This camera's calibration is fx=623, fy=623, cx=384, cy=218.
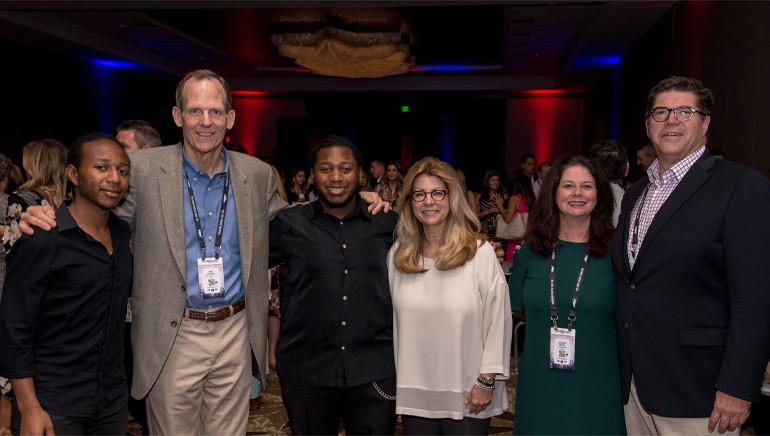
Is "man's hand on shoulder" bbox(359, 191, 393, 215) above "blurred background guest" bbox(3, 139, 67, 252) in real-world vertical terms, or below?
below

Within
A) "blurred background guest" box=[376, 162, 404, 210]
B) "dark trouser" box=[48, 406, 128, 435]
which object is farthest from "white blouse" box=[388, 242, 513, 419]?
"blurred background guest" box=[376, 162, 404, 210]

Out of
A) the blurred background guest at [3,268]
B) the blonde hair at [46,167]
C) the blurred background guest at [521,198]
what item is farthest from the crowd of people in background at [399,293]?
the blurred background guest at [521,198]

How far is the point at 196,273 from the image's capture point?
2291mm

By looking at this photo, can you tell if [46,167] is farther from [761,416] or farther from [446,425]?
[761,416]

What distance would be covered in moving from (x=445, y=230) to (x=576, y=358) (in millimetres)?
678

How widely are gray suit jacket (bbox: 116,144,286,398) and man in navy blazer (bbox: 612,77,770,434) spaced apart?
1355 mm

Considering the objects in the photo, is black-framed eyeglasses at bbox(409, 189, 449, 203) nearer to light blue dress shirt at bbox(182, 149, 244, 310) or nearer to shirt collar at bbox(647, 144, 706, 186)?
light blue dress shirt at bbox(182, 149, 244, 310)

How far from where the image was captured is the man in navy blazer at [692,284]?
1.95 m

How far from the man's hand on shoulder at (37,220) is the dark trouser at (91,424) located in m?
0.58

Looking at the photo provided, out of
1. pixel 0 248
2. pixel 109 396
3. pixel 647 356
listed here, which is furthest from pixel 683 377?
pixel 0 248

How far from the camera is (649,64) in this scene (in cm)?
887

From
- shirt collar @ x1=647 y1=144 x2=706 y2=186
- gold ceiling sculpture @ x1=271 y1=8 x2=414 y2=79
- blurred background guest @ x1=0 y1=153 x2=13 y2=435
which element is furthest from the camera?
gold ceiling sculpture @ x1=271 y1=8 x2=414 y2=79

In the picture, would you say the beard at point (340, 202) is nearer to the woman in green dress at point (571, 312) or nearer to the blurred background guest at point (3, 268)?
the woman in green dress at point (571, 312)

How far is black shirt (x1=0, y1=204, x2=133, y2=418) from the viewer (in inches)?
74.4
